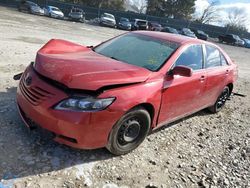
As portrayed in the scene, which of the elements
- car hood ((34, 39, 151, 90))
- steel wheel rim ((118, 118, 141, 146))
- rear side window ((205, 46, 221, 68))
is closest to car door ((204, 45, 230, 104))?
rear side window ((205, 46, 221, 68))

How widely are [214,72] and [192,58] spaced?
2.65 ft

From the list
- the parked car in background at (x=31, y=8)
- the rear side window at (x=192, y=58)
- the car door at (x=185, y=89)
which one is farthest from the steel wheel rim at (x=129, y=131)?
the parked car in background at (x=31, y=8)

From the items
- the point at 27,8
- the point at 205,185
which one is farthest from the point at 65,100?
the point at 27,8

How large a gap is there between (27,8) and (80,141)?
36.7 meters

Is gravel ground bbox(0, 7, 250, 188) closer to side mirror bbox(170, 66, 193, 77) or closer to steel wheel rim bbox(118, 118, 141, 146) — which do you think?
steel wheel rim bbox(118, 118, 141, 146)

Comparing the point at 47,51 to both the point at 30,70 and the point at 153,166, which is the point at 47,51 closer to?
the point at 30,70

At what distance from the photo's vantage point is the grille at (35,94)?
339cm

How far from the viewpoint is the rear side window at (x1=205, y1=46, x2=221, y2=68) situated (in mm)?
5309

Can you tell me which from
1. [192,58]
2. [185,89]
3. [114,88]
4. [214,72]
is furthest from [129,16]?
[114,88]

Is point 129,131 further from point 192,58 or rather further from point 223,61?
point 223,61

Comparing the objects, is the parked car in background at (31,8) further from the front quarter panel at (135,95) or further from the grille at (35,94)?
the front quarter panel at (135,95)

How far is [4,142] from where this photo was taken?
3.74m

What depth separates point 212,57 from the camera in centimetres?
552

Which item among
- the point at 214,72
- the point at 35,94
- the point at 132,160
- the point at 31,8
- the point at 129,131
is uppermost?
the point at 214,72
